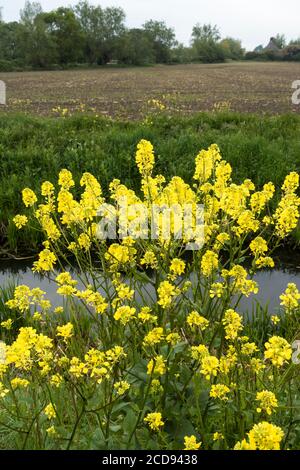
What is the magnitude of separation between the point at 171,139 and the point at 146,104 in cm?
824

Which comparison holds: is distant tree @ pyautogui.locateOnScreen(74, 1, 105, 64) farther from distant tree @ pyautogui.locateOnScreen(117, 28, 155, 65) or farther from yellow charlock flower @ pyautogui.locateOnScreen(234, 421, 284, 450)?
yellow charlock flower @ pyautogui.locateOnScreen(234, 421, 284, 450)

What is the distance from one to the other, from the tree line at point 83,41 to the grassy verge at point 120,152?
44.0m

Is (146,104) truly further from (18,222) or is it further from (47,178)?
(18,222)

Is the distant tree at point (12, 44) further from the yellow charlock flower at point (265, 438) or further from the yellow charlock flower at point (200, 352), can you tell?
the yellow charlock flower at point (265, 438)

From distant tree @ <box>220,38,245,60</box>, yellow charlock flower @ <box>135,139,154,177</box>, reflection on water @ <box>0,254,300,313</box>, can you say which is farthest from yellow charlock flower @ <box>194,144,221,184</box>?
distant tree @ <box>220,38,245,60</box>

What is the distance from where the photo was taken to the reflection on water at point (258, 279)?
221 inches

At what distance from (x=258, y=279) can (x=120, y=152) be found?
3718 mm

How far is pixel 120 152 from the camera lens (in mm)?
8516

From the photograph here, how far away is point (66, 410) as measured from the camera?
3182mm

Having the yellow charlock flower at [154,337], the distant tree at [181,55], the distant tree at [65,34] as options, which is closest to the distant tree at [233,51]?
the distant tree at [181,55]
